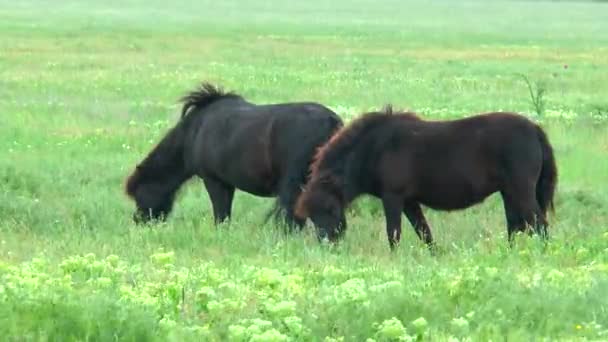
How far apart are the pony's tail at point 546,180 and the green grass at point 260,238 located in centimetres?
41

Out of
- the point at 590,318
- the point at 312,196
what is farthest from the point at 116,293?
the point at 312,196

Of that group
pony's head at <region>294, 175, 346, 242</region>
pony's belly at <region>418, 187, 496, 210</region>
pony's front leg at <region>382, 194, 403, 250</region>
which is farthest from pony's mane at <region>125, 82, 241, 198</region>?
pony's belly at <region>418, 187, 496, 210</region>

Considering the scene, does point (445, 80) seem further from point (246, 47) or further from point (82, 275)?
point (82, 275)

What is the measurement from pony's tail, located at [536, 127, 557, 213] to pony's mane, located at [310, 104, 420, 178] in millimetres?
1106

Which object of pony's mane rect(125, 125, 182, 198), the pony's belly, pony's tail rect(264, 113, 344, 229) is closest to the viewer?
the pony's belly

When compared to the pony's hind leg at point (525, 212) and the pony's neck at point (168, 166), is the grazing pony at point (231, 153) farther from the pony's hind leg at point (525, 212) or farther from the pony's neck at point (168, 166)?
the pony's hind leg at point (525, 212)

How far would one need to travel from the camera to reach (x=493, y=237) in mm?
10445

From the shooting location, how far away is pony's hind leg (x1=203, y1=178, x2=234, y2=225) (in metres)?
11.9

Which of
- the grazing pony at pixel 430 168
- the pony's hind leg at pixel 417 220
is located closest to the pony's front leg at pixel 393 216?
the grazing pony at pixel 430 168

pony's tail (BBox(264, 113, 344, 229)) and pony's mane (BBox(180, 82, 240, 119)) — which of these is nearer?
pony's tail (BBox(264, 113, 344, 229))

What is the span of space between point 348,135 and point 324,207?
2.10 ft

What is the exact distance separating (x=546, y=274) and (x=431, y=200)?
2361 mm

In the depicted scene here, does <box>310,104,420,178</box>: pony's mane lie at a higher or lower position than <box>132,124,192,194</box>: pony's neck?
higher

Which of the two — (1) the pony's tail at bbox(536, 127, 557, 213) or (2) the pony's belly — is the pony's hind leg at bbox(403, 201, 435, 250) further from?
(1) the pony's tail at bbox(536, 127, 557, 213)
